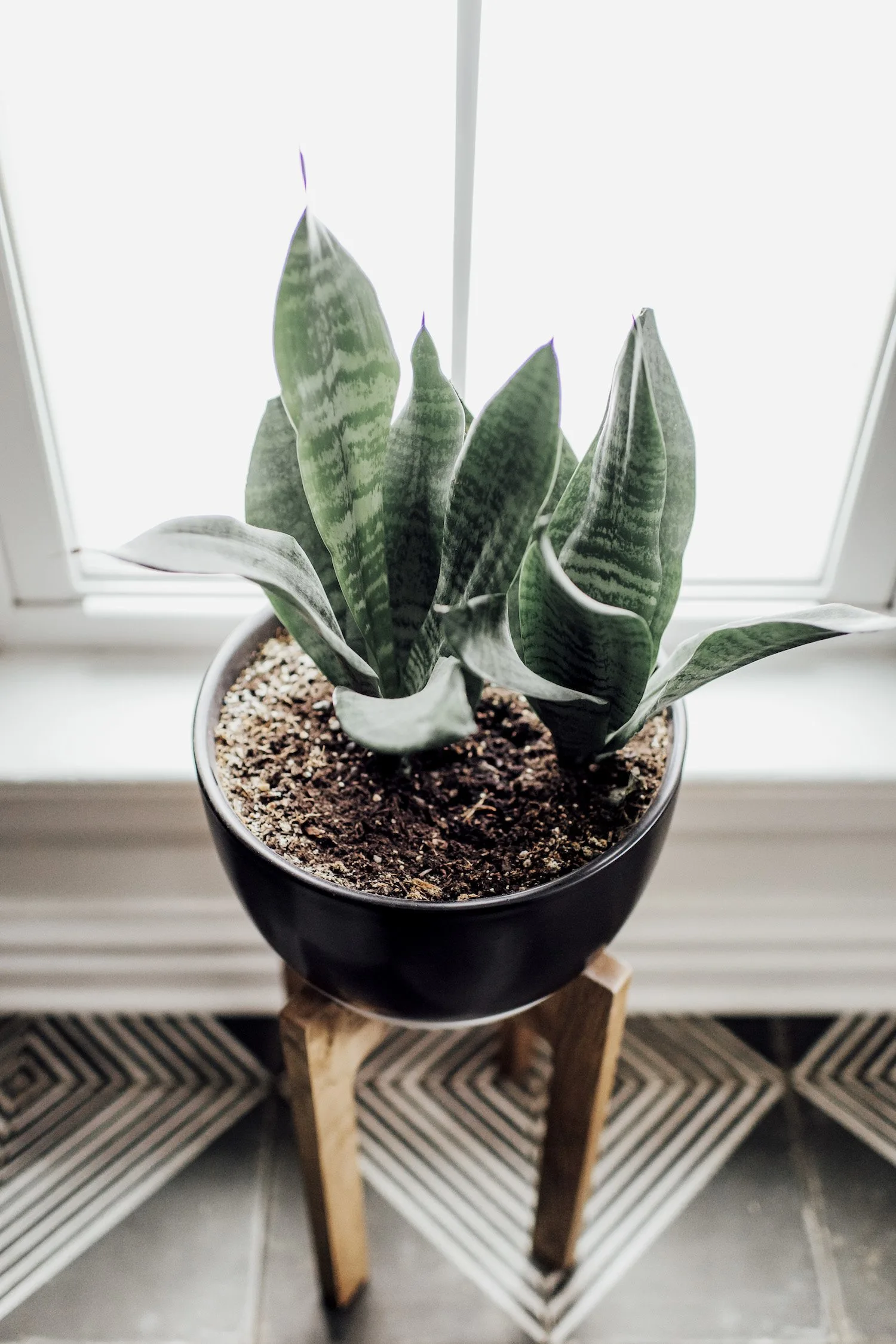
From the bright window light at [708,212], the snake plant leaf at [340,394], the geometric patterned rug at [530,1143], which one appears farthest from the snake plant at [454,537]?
the geometric patterned rug at [530,1143]

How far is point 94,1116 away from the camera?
2.70 feet

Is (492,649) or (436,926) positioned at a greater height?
(492,649)

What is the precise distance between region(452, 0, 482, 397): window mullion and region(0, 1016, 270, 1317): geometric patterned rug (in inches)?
24.0

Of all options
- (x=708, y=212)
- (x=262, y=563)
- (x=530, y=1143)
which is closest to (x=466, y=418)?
(x=262, y=563)

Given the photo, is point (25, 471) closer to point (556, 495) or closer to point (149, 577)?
point (149, 577)

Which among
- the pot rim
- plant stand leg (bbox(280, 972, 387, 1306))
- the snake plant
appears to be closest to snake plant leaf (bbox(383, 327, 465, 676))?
the snake plant

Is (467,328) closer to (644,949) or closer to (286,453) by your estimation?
(286,453)

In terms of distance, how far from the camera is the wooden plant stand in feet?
1.82

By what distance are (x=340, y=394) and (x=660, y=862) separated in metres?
0.50

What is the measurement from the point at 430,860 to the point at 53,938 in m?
0.47

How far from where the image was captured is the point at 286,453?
0.47 meters

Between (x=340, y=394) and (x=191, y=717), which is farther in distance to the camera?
(x=191, y=717)

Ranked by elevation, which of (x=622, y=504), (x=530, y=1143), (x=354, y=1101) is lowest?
(x=530, y=1143)

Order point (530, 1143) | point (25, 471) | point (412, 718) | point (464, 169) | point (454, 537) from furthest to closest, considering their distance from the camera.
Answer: point (530, 1143) → point (25, 471) → point (464, 169) → point (454, 537) → point (412, 718)
